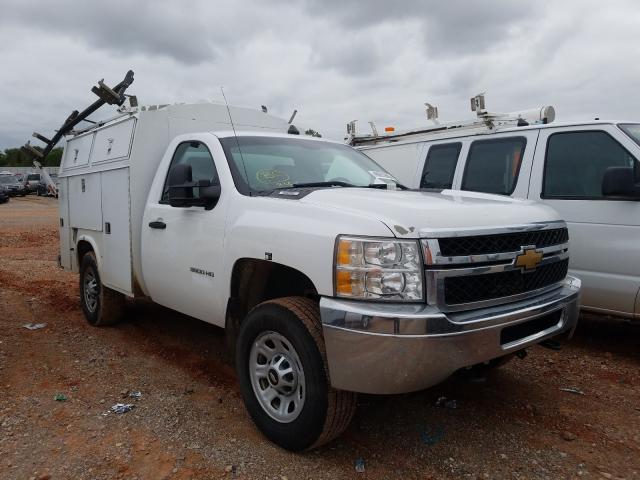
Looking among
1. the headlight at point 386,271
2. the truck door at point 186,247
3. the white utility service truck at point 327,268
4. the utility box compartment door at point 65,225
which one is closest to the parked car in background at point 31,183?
the utility box compartment door at point 65,225

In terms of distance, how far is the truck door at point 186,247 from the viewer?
3.70 meters

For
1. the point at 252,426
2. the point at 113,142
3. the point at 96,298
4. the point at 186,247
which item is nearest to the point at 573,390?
the point at 252,426

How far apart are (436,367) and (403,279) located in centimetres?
46

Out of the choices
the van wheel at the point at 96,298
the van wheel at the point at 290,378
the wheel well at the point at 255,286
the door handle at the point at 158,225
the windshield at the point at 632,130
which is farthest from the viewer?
the van wheel at the point at 96,298

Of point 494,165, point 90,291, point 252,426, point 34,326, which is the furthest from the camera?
point 90,291

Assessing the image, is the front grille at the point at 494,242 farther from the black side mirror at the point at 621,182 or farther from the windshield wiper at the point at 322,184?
the black side mirror at the point at 621,182

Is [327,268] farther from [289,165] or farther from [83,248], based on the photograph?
[83,248]

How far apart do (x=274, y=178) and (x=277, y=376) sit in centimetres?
148

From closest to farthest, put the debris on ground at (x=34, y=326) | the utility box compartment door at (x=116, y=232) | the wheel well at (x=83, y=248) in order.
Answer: the utility box compartment door at (x=116, y=232) < the debris on ground at (x=34, y=326) < the wheel well at (x=83, y=248)

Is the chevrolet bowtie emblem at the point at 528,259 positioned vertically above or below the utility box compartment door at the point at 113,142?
below

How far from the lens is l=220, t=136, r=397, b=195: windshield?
A: 3.77 metres

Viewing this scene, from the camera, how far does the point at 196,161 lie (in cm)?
425

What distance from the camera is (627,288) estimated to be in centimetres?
441

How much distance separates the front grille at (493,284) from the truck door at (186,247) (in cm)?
163
